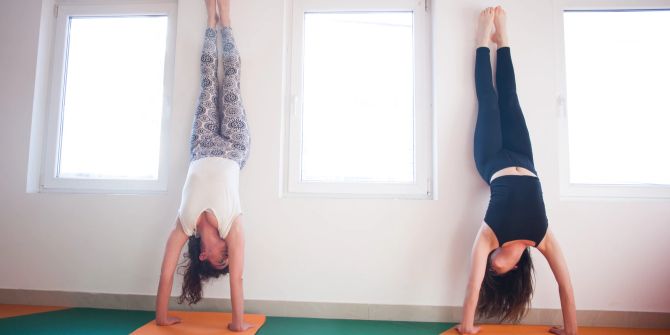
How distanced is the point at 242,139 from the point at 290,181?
1.44 feet

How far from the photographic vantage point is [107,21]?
8.70ft

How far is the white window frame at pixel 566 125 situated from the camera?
2.28 meters

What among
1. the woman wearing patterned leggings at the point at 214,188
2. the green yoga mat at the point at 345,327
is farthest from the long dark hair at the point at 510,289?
the woman wearing patterned leggings at the point at 214,188

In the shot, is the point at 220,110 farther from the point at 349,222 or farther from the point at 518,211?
the point at 518,211

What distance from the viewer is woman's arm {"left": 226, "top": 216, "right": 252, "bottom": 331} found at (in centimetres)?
187

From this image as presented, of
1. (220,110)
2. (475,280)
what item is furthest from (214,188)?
(475,280)

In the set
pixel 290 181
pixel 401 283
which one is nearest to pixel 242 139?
pixel 290 181

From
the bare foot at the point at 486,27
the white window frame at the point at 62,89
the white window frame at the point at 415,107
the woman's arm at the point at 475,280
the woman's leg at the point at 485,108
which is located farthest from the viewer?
the white window frame at the point at 62,89

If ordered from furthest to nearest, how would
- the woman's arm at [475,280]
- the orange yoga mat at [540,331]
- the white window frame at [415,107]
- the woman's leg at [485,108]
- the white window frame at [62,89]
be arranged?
the white window frame at [62,89] → the white window frame at [415,107] → the woman's leg at [485,108] → the orange yoga mat at [540,331] → the woman's arm at [475,280]

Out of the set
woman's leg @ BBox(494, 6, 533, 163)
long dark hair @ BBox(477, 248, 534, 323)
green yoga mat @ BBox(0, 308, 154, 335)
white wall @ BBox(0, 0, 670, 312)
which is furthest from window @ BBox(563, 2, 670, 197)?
green yoga mat @ BBox(0, 308, 154, 335)

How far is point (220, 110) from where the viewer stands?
2281 millimetres

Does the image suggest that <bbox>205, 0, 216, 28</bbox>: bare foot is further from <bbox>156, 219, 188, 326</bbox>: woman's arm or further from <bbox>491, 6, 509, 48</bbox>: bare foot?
<bbox>491, 6, 509, 48</bbox>: bare foot

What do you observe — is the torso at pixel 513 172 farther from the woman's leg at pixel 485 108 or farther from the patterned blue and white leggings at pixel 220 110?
the patterned blue and white leggings at pixel 220 110

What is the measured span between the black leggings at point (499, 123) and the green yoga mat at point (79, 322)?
7.48 ft
